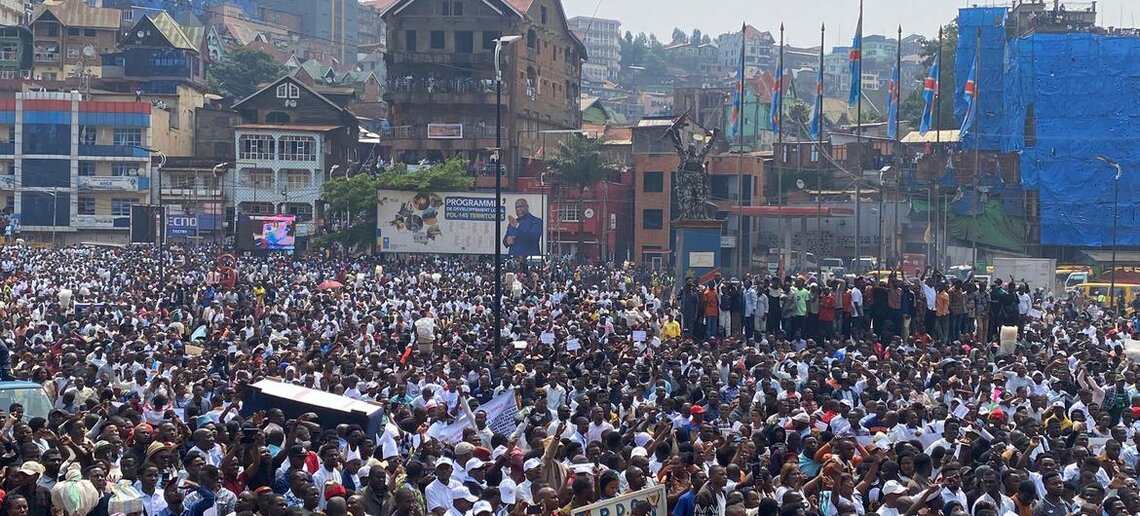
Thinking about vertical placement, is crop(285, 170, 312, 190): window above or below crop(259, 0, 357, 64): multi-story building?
below

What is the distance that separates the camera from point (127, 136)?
83.2 m

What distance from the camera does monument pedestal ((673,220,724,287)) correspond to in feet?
115

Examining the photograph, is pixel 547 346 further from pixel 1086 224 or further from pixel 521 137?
pixel 521 137

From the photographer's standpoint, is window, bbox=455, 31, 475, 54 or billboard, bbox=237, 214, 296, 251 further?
window, bbox=455, 31, 475, 54

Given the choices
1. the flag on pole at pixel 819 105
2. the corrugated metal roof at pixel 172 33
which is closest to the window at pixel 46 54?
the corrugated metal roof at pixel 172 33

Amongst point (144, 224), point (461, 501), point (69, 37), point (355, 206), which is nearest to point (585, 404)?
point (461, 501)

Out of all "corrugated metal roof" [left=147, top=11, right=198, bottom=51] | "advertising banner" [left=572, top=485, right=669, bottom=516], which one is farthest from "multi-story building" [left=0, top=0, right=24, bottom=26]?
"advertising banner" [left=572, top=485, right=669, bottom=516]

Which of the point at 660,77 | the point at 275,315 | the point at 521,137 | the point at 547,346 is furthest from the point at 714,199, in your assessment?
the point at 660,77

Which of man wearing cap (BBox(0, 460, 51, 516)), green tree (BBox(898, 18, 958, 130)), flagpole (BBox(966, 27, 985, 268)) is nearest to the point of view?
man wearing cap (BBox(0, 460, 51, 516))

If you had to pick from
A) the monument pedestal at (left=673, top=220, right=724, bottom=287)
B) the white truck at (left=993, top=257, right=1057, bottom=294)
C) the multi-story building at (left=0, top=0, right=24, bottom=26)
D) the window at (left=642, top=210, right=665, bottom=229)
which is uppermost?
the multi-story building at (left=0, top=0, right=24, bottom=26)

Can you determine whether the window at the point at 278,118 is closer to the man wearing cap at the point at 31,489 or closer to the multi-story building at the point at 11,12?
the multi-story building at the point at 11,12

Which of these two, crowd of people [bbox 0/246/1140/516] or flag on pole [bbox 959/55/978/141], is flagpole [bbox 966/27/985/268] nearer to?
flag on pole [bbox 959/55/978/141]

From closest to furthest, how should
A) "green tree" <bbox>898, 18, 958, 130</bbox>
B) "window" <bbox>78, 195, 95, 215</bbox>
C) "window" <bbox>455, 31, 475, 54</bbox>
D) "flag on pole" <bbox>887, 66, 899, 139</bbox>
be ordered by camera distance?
1. "flag on pole" <bbox>887, 66, 899, 139</bbox>
2. "window" <bbox>455, 31, 475, 54</bbox>
3. "green tree" <bbox>898, 18, 958, 130</bbox>
4. "window" <bbox>78, 195, 95, 215</bbox>

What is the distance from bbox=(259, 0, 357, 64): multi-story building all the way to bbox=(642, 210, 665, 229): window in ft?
291
